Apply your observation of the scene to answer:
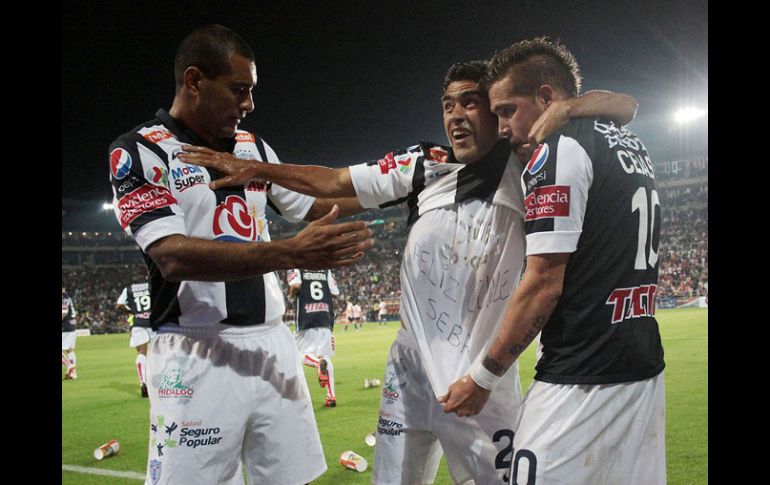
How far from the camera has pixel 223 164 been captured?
2521 millimetres

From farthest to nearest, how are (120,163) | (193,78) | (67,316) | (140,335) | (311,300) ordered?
(67,316)
(140,335)
(311,300)
(193,78)
(120,163)

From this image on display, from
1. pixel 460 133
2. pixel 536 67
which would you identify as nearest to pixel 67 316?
pixel 460 133

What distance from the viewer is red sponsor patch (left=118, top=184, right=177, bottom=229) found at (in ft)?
7.55

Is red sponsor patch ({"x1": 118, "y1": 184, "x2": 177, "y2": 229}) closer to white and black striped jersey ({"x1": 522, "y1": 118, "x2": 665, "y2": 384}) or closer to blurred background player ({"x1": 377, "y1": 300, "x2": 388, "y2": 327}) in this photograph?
white and black striped jersey ({"x1": 522, "y1": 118, "x2": 665, "y2": 384})

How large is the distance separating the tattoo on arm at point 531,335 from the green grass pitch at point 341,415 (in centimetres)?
273

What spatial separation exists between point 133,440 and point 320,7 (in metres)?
6.56

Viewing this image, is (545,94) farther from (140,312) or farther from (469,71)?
(140,312)

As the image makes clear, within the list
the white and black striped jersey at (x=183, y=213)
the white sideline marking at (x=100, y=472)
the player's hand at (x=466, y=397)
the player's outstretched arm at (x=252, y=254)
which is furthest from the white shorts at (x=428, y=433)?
the white sideline marking at (x=100, y=472)

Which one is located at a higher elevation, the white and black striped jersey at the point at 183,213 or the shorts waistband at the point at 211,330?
the white and black striped jersey at the point at 183,213

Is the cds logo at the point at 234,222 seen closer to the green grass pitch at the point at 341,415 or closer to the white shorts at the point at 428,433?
the white shorts at the point at 428,433

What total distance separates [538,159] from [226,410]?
153 cm

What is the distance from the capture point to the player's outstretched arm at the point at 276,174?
2498 millimetres

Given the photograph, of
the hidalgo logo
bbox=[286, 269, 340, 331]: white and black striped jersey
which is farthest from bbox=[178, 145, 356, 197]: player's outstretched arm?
bbox=[286, 269, 340, 331]: white and black striped jersey
